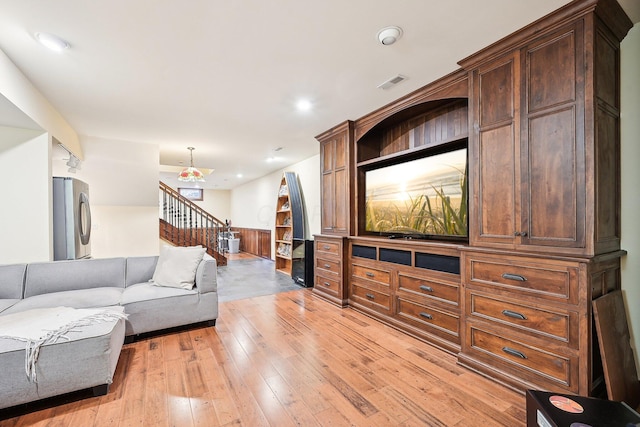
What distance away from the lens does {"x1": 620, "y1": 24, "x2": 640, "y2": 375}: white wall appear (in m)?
1.85

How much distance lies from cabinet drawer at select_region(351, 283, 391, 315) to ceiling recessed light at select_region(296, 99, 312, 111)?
2.31 m

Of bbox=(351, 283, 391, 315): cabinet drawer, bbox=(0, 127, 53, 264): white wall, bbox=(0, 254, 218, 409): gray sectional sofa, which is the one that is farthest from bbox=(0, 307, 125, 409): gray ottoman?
bbox=(351, 283, 391, 315): cabinet drawer

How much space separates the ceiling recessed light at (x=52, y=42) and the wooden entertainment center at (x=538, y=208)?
10.1ft

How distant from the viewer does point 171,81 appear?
2627 mm

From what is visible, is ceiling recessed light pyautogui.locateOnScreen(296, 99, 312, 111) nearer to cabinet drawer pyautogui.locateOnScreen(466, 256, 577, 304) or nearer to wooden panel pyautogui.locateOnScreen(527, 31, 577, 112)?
wooden panel pyautogui.locateOnScreen(527, 31, 577, 112)

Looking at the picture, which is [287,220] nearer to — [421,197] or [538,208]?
[421,197]

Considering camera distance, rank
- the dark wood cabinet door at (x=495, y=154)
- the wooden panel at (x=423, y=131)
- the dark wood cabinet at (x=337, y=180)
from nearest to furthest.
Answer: the dark wood cabinet door at (x=495, y=154), the wooden panel at (x=423, y=131), the dark wood cabinet at (x=337, y=180)

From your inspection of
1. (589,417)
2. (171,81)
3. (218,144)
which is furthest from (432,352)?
(218,144)

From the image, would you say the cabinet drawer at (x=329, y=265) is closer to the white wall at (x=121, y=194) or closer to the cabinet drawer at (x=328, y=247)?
the cabinet drawer at (x=328, y=247)

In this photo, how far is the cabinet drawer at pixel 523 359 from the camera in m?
1.71

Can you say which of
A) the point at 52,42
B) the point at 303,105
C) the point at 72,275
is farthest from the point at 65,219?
the point at 303,105

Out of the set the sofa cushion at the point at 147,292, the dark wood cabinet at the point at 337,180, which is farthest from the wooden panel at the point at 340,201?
the sofa cushion at the point at 147,292

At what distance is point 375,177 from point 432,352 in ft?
6.93

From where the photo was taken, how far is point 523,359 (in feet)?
6.24
